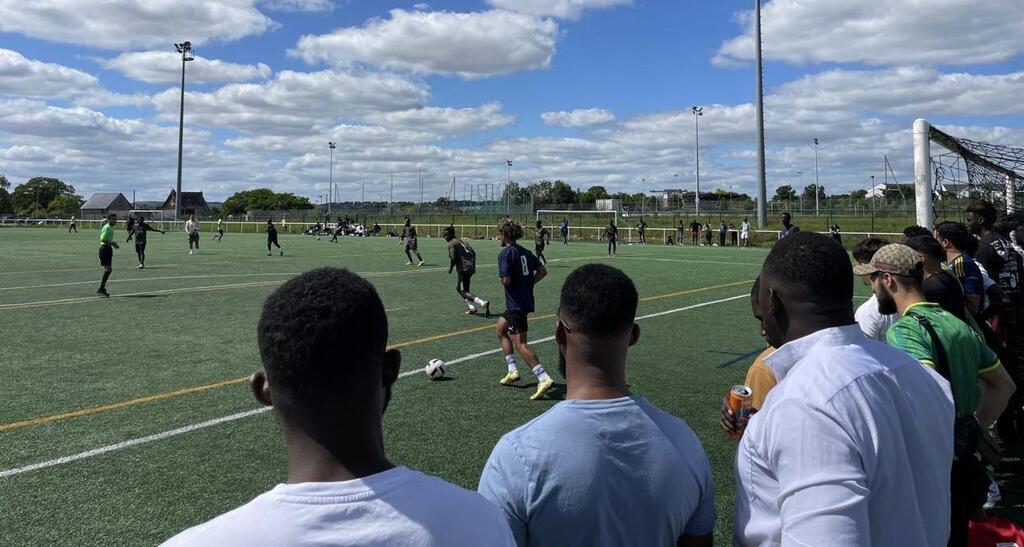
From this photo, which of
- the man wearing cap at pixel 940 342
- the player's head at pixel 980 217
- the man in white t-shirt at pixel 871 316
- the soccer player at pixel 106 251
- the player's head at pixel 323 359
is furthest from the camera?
the soccer player at pixel 106 251

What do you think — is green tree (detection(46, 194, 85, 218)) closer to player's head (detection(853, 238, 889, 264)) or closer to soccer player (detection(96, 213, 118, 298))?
soccer player (detection(96, 213, 118, 298))

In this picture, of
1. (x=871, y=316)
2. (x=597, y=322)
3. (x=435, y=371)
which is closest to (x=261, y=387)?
(x=597, y=322)

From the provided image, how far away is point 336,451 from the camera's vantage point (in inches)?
55.6

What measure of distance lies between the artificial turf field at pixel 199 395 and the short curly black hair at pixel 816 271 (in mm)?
2799

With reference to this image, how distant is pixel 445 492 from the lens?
1380mm

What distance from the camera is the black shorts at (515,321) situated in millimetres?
8500

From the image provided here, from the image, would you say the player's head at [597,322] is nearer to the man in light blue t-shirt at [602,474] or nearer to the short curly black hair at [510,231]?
the man in light blue t-shirt at [602,474]

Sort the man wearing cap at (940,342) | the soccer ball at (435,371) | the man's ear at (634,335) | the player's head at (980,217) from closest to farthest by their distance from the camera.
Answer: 1. the man's ear at (634,335)
2. the man wearing cap at (940,342)
3. the player's head at (980,217)
4. the soccer ball at (435,371)

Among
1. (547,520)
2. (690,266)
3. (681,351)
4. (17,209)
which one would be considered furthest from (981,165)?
(17,209)

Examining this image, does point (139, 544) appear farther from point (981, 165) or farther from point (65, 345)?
point (981, 165)

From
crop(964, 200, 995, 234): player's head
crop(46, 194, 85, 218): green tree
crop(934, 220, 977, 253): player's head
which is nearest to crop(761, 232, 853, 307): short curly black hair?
crop(934, 220, 977, 253): player's head

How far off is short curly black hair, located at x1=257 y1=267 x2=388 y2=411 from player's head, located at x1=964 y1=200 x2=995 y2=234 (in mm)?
7174

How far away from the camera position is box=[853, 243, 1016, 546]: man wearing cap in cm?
336

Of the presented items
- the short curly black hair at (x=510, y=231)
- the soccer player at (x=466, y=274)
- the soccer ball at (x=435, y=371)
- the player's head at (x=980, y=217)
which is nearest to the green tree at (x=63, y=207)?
the soccer player at (x=466, y=274)
